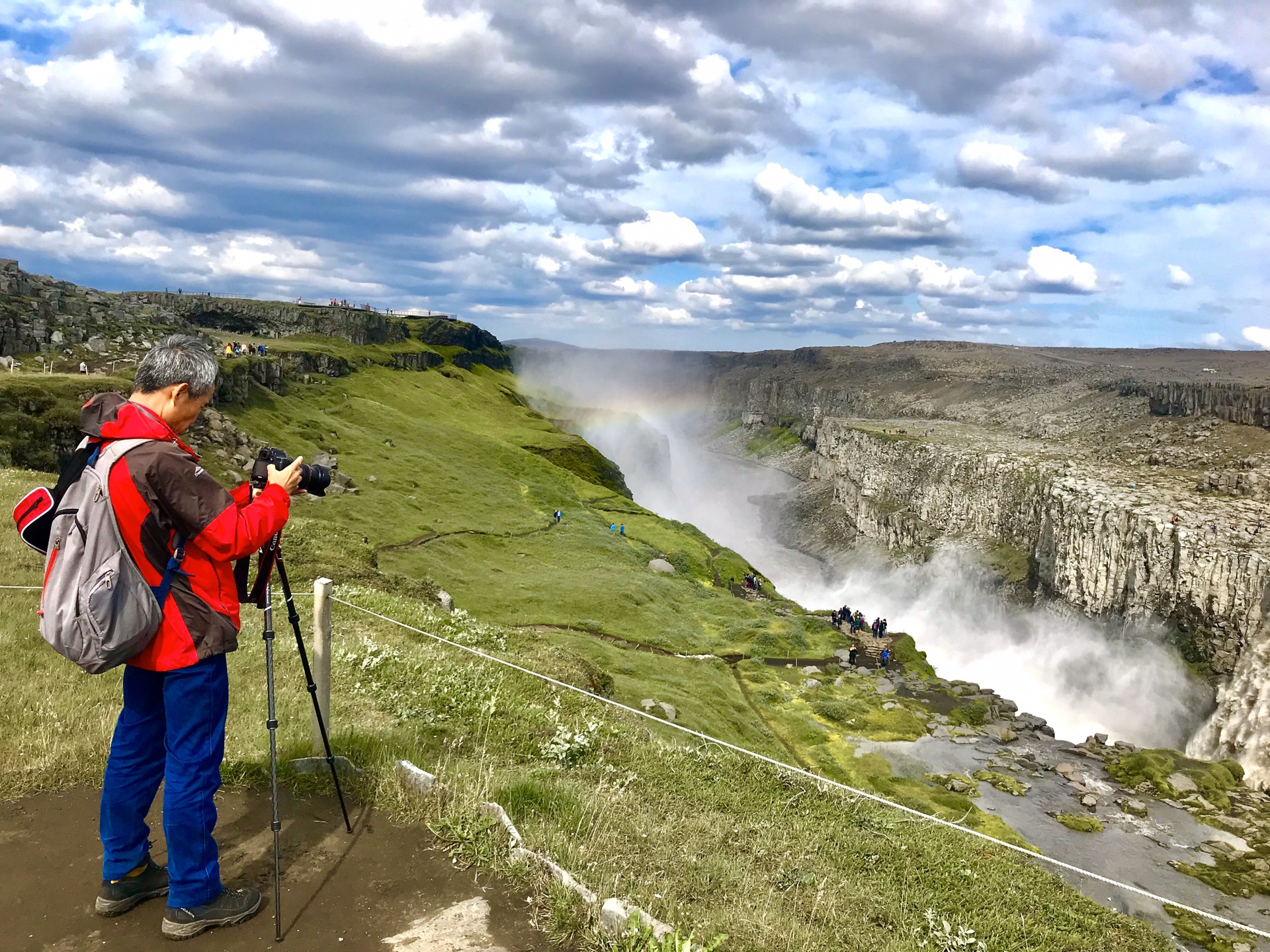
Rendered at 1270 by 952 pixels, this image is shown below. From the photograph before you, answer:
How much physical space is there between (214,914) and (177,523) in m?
3.54

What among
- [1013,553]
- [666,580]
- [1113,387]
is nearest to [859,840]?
[666,580]

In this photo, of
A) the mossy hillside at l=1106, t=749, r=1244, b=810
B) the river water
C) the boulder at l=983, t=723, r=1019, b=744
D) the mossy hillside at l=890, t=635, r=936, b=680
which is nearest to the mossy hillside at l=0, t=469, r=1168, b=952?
the mossy hillside at l=1106, t=749, r=1244, b=810

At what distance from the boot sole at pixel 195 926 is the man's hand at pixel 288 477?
381 centimetres

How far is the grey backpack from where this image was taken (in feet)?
19.1

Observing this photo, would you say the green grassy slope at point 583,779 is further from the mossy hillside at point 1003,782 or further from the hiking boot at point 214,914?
the mossy hillside at point 1003,782

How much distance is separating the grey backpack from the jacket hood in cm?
14

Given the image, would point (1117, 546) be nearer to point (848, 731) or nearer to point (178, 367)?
point (848, 731)

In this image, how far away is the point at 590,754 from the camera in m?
13.6

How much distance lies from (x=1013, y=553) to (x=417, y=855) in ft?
419

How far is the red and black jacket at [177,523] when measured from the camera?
602 cm

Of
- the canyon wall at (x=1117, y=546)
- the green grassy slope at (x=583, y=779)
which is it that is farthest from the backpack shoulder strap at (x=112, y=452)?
the canyon wall at (x=1117, y=546)

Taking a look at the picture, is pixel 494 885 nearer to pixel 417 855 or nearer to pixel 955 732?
pixel 417 855

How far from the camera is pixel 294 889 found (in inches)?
286

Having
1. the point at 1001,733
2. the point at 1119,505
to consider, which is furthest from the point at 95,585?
the point at 1119,505
